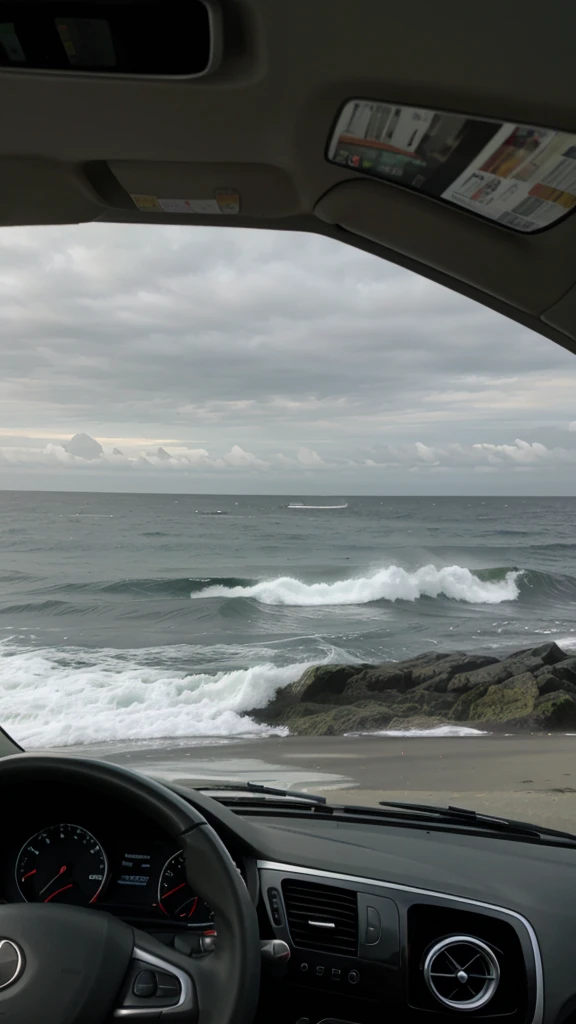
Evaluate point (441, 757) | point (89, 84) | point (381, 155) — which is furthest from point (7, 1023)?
point (441, 757)

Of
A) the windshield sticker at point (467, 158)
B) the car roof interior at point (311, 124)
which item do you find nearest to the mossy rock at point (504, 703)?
the car roof interior at point (311, 124)

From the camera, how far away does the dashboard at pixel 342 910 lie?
159 centimetres

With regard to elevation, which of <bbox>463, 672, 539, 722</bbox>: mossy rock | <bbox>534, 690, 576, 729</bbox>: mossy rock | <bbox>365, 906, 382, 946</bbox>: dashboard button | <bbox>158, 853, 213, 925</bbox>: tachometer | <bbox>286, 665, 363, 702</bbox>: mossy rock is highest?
<bbox>158, 853, 213, 925</bbox>: tachometer

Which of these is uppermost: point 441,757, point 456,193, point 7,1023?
point 456,193

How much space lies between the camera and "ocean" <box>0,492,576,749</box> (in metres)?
5.35

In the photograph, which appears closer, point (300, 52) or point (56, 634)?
point (300, 52)

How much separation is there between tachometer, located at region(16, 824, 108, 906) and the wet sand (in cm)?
47

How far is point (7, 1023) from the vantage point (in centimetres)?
115

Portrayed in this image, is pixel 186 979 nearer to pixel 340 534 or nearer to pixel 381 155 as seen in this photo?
pixel 381 155

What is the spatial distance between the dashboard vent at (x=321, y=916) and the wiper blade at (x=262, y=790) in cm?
27

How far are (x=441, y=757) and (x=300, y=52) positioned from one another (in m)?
2.63

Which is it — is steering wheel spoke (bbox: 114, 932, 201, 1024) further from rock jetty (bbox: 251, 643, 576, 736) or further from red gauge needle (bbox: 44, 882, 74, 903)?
rock jetty (bbox: 251, 643, 576, 736)

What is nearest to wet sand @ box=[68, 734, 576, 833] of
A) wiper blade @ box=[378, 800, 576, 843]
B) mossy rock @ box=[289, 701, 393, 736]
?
wiper blade @ box=[378, 800, 576, 843]

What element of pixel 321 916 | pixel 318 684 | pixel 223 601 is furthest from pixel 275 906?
pixel 223 601
